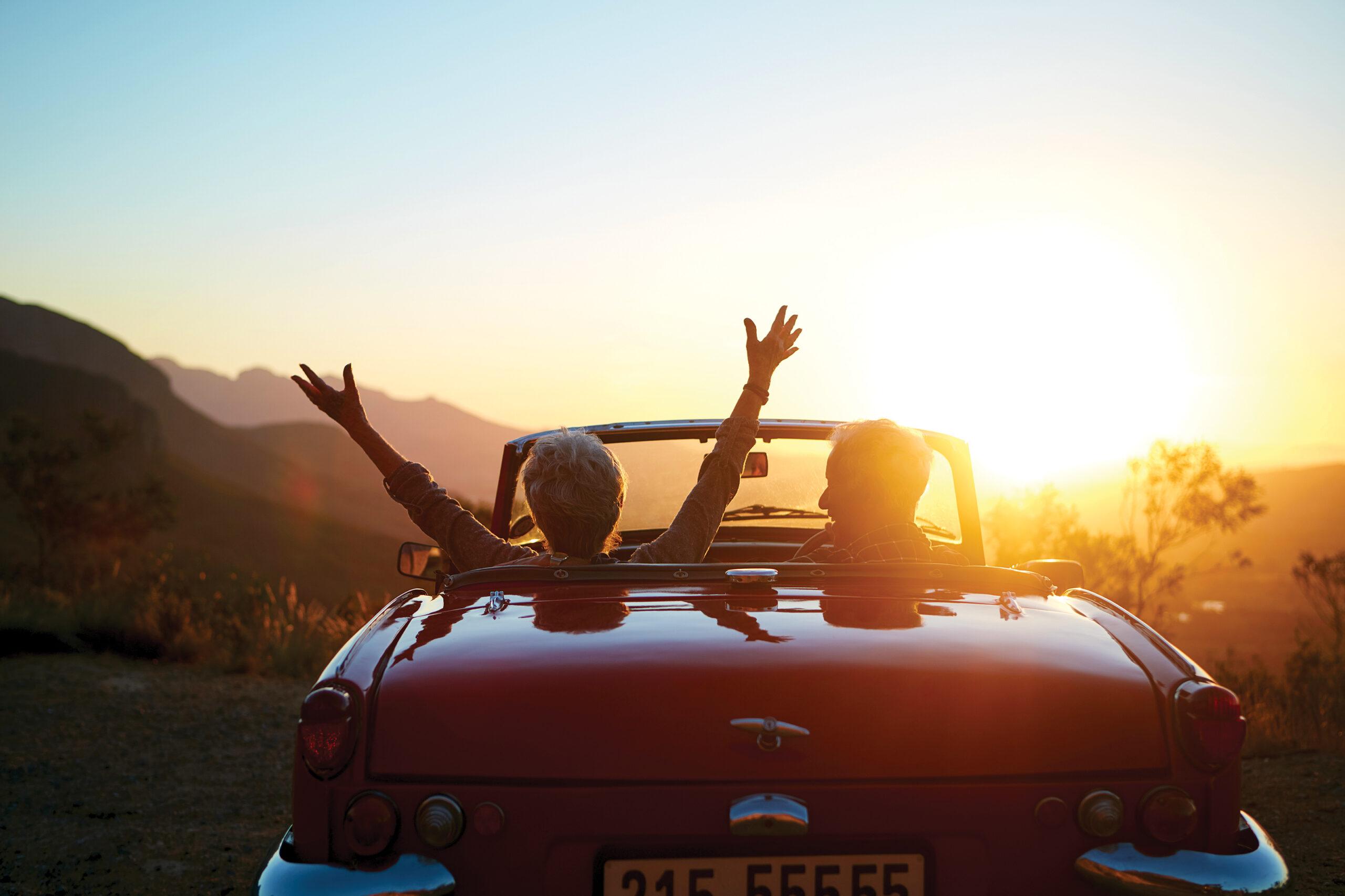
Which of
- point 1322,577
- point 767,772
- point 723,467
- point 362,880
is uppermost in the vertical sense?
point 723,467

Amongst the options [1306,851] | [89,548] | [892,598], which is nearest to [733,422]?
[892,598]

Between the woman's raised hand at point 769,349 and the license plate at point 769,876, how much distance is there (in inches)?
76.5

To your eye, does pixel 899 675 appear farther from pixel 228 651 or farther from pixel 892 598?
pixel 228 651

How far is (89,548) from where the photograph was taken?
29.2 metres

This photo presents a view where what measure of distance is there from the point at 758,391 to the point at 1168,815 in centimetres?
191

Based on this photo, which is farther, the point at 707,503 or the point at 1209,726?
the point at 707,503

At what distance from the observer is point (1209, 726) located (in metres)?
2.01

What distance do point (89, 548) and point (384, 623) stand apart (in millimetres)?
30995

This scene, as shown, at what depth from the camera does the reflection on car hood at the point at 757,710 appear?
191 centimetres

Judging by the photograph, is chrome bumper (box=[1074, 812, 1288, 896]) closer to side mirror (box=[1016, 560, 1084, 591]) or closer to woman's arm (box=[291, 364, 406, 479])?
side mirror (box=[1016, 560, 1084, 591])

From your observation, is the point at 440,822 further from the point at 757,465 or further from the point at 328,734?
the point at 757,465

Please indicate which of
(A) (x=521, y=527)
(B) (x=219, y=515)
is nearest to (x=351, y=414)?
(A) (x=521, y=527)

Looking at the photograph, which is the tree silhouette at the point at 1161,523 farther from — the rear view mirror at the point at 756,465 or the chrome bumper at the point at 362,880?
the chrome bumper at the point at 362,880

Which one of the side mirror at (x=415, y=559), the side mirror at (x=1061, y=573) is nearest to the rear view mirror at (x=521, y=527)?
the side mirror at (x=415, y=559)
